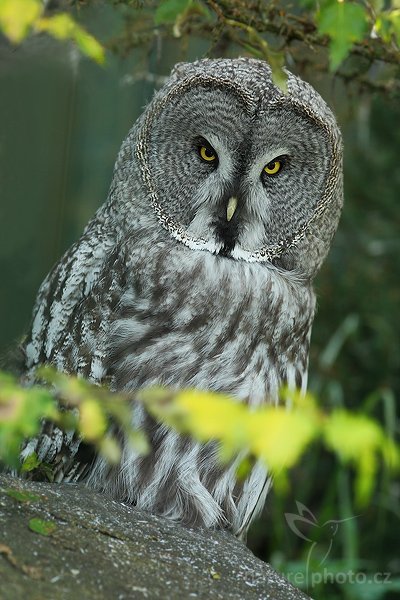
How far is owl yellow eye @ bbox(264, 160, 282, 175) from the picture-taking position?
9.25 ft

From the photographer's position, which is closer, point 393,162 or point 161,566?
point 161,566

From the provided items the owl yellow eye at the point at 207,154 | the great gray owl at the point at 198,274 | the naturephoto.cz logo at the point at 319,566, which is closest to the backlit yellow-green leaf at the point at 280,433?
the great gray owl at the point at 198,274

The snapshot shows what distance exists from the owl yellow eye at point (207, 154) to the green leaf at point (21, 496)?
1.18 metres

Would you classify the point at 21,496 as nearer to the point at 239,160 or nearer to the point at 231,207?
the point at 231,207

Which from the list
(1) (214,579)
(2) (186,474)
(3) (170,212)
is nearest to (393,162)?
(3) (170,212)

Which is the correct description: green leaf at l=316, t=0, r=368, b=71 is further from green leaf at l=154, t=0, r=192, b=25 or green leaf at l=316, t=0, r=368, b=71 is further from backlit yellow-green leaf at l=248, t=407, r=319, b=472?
backlit yellow-green leaf at l=248, t=407, r=319, b=472

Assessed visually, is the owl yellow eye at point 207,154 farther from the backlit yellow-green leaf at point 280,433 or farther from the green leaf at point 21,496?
the backlit yellow-green leaf at point 280,433

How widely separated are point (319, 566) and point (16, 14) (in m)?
3.21

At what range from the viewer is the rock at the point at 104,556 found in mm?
1823

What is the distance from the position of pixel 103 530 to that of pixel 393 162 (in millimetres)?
4002

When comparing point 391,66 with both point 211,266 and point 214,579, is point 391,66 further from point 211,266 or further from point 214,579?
point 214,579

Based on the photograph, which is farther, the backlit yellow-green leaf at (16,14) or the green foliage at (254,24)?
the green foliage at (254,24)

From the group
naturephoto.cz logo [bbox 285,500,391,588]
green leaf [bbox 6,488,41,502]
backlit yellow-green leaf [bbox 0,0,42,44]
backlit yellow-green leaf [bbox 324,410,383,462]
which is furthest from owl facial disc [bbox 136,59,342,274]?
backlit yellow-green leaf [bbox 324,410,383,462]

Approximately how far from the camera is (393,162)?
5.62 m
